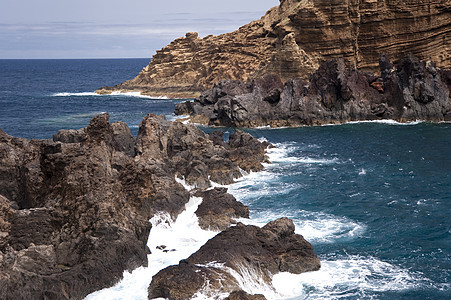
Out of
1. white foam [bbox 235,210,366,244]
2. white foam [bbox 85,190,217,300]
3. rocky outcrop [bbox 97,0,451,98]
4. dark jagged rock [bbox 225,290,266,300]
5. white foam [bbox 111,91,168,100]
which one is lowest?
white foam [bbox 235,210,366,244]

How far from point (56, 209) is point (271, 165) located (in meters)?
27.6

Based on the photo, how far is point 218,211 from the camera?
3062 centimetres

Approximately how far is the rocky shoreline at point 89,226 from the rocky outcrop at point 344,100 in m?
43.1

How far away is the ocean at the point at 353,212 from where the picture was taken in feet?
72.6

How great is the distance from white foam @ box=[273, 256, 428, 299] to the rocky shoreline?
26.5 inches

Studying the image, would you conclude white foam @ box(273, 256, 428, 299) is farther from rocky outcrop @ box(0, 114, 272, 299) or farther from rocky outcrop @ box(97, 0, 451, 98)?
rocky outcrop @ box(97, 0, 451, 98)

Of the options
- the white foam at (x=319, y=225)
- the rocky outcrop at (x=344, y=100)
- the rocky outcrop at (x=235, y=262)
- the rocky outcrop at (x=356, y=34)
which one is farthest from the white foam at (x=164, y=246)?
the rocky outcrop at (x=356, y=34)

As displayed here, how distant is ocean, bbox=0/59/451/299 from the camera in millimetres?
22125

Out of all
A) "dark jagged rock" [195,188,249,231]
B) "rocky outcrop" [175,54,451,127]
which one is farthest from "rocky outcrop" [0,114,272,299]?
"rocky outcrop" [175,54,451,127]

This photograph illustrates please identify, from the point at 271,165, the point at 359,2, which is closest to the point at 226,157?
the point at 271,165

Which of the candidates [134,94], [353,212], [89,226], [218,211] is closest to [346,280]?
[218,211]

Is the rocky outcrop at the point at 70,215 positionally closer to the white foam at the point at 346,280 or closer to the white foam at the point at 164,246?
the white foam at the point at 164,246

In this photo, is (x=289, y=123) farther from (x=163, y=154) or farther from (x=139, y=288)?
(x=139, y=288)

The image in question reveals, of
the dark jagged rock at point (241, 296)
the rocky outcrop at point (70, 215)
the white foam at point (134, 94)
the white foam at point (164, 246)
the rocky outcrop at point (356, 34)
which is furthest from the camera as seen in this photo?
the white foam at point (134, 94)
